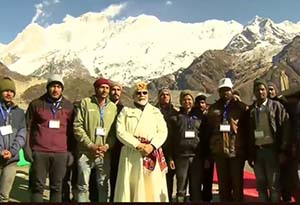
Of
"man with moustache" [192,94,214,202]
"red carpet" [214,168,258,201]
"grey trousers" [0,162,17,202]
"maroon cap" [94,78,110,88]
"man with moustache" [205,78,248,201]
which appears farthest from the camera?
"red carpet" [214,168,258,201]

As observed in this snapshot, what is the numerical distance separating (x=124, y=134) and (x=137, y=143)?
19 cm

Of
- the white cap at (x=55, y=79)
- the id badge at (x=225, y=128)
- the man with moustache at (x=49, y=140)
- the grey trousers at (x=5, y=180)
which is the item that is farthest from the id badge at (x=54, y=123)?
the id badge at (x=225, y=128)

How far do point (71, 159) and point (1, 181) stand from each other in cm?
81

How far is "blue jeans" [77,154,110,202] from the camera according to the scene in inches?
230

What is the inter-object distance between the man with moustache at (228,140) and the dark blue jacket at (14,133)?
2.31 metres

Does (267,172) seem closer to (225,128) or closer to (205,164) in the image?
(225,128)

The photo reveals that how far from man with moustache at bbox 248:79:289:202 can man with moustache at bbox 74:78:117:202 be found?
173 cm

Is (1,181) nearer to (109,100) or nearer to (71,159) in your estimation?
(71,159)

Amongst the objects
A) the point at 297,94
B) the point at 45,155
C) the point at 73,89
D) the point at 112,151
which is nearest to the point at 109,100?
the point at 112,151

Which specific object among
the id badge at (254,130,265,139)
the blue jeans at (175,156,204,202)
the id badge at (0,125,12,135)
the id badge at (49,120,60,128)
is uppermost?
the id badge at (49,120,60,128)

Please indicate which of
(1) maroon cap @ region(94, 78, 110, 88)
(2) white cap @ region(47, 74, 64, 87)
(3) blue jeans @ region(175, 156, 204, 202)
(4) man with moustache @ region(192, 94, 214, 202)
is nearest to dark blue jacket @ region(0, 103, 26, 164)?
(2) white cap @ region(47, 74, 64, 87)

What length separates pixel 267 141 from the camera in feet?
19.8

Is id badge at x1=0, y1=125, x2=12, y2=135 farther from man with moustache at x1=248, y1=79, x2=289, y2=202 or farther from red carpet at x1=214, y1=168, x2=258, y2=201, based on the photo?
red carpet at x1=214, y1=168, x2=258, y2=201

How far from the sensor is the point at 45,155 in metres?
5.70
